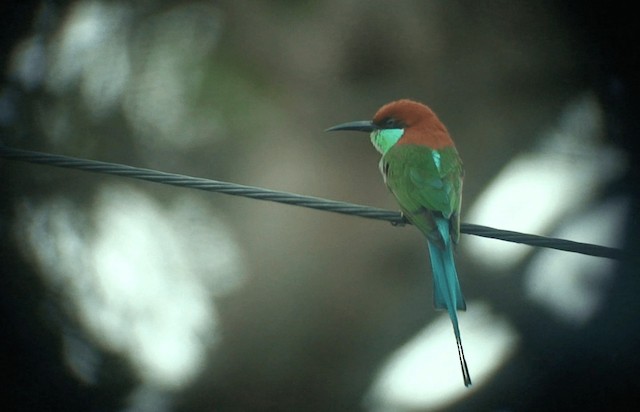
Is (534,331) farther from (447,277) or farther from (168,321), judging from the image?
(168,321)

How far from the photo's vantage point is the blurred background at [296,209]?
216 centimetres

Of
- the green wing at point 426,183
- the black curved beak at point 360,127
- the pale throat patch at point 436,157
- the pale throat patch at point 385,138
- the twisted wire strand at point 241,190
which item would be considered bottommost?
the twisted wire strand at point 241,190

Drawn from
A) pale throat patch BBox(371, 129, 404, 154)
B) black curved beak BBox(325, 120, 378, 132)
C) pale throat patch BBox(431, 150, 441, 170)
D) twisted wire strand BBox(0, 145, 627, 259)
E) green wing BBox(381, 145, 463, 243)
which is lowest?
twisted wire strand BBox(0, 145, 627, 259)

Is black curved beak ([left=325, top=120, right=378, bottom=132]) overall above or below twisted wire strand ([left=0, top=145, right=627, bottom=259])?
above

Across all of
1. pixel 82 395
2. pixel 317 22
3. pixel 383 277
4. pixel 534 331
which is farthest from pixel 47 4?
pixel 534 331

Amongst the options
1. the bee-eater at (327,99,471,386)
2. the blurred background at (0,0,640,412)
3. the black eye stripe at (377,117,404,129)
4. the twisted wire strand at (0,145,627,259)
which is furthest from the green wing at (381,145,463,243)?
the blurred background at (0,0,640,412)

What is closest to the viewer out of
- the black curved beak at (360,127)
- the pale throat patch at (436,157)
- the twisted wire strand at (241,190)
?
the twisted wire strand at (241,190)

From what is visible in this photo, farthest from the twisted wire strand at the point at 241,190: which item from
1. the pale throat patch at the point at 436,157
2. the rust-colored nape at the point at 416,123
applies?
the rust-colored nape at the point at 416,123

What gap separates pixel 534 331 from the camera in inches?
85.4

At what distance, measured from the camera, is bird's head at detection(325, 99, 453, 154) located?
6.04 ft

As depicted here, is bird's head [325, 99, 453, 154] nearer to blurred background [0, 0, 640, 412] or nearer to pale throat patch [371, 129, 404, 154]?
pale throat patch [371, 129, 404, 154]

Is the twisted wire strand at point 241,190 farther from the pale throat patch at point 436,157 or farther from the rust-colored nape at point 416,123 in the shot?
the rust-colored nape at point 416,123

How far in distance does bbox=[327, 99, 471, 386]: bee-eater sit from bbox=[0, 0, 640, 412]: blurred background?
0.29 metres

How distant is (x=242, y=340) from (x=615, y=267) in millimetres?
1219
